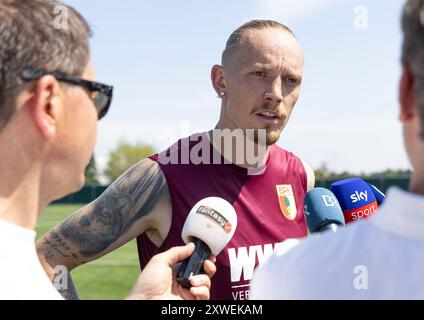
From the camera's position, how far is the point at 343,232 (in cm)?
137

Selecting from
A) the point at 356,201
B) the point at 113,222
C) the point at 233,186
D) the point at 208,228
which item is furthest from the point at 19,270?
the point at 233,186

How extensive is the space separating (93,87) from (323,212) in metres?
1.40

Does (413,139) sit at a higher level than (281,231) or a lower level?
higher

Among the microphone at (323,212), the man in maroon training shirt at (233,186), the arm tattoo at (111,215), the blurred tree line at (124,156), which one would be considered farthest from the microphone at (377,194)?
the blurred tree line at (124,156)

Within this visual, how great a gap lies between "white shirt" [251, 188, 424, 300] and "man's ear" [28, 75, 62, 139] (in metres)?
0.78

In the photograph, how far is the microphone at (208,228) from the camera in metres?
2.41

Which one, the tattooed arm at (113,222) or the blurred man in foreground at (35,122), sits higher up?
the blurred man in foreground at (35,122)

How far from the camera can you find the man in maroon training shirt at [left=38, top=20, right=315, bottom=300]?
3.36 meters

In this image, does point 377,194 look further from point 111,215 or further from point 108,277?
point 108,277

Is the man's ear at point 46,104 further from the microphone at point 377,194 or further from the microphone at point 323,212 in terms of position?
the microphone at point 377,194

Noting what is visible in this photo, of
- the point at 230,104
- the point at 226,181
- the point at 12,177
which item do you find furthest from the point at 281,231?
the point at 12,177

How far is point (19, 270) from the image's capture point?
1552mm
